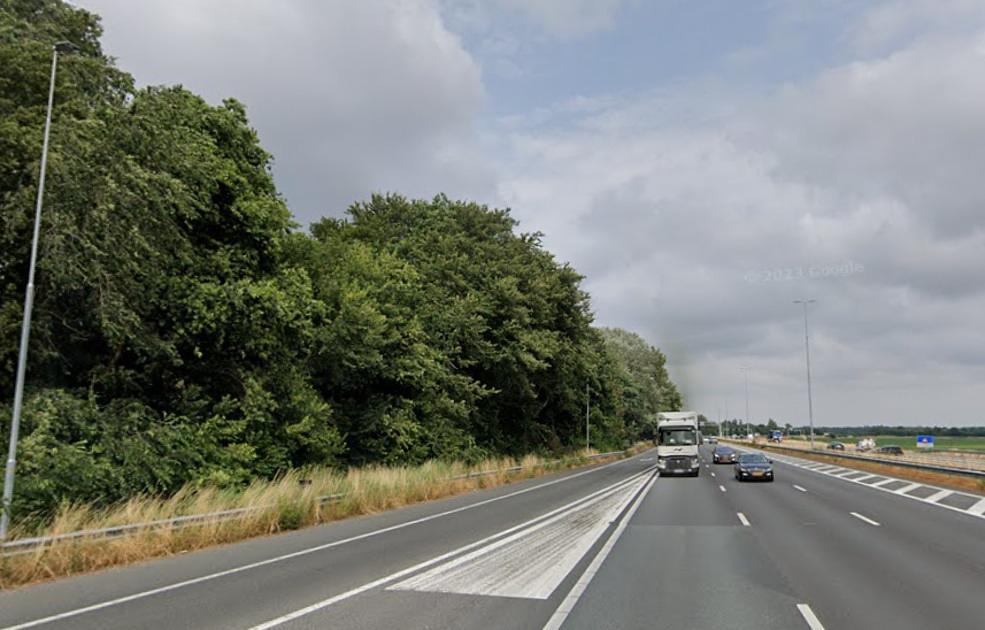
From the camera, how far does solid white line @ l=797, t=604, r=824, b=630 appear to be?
676 cm

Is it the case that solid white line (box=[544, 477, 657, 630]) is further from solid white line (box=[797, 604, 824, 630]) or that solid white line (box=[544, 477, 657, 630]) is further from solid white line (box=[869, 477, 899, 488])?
solid white line (box=[869, 477, 899, 488])

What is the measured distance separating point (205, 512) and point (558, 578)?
26.6 feet

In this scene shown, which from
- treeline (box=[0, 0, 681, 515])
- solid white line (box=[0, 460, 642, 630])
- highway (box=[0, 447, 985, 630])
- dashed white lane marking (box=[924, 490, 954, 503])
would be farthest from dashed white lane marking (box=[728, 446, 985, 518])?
treeline (box=[0, 0, 681, 515])

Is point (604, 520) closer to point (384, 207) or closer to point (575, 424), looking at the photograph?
point (384, 207)

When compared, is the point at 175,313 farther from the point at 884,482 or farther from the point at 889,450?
the point at 889,450

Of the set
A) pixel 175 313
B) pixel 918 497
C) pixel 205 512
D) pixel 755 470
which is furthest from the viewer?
pixel 755 470

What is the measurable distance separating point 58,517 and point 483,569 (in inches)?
308

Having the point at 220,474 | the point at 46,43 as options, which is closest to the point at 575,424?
the point at 220,474

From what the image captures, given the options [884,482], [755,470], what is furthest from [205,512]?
[884,482]

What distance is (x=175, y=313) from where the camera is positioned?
59.4 ft

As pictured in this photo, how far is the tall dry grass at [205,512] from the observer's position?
9.88 m

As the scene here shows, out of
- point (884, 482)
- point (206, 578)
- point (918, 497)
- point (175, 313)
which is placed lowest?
point (884, 482)

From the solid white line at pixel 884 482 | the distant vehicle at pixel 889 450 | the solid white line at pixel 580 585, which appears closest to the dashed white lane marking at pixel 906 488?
the solid white line at pixel 884 482

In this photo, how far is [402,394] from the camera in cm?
3011
